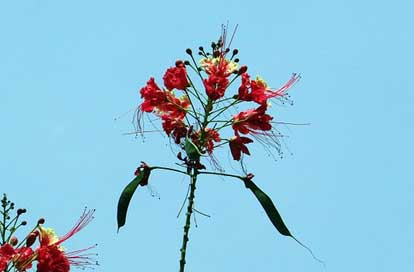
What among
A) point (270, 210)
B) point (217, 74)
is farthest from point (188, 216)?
point (217, 74)

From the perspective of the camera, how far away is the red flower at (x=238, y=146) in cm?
534

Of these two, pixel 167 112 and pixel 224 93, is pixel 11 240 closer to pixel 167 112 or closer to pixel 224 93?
pixel 167 112

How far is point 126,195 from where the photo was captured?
490 cm

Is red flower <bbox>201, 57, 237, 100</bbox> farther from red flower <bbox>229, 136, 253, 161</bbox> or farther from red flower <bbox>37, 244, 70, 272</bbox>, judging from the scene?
red flower <bbox>37, 244, 70, 272</bbox>

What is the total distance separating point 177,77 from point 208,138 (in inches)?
23.9

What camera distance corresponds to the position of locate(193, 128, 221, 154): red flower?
16.3ft

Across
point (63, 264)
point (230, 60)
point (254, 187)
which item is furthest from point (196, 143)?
point (63, 264)

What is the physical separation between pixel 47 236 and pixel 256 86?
1.74m

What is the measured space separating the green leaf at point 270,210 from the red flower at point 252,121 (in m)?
0.62

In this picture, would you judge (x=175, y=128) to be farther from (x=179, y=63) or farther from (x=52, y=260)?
(x=52, y=260)

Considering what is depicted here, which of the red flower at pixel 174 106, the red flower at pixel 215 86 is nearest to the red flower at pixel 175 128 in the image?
the red flower at pixel 174 106

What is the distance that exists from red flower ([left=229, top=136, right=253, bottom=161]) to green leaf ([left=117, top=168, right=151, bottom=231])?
617 millimetres

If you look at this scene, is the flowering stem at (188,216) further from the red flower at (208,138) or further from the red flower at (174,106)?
the red flower at (174,106)

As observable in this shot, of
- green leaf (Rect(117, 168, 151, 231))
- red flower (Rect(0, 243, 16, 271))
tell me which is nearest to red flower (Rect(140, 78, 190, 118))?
green leaf (Rect(117, 168, 151, 231))
